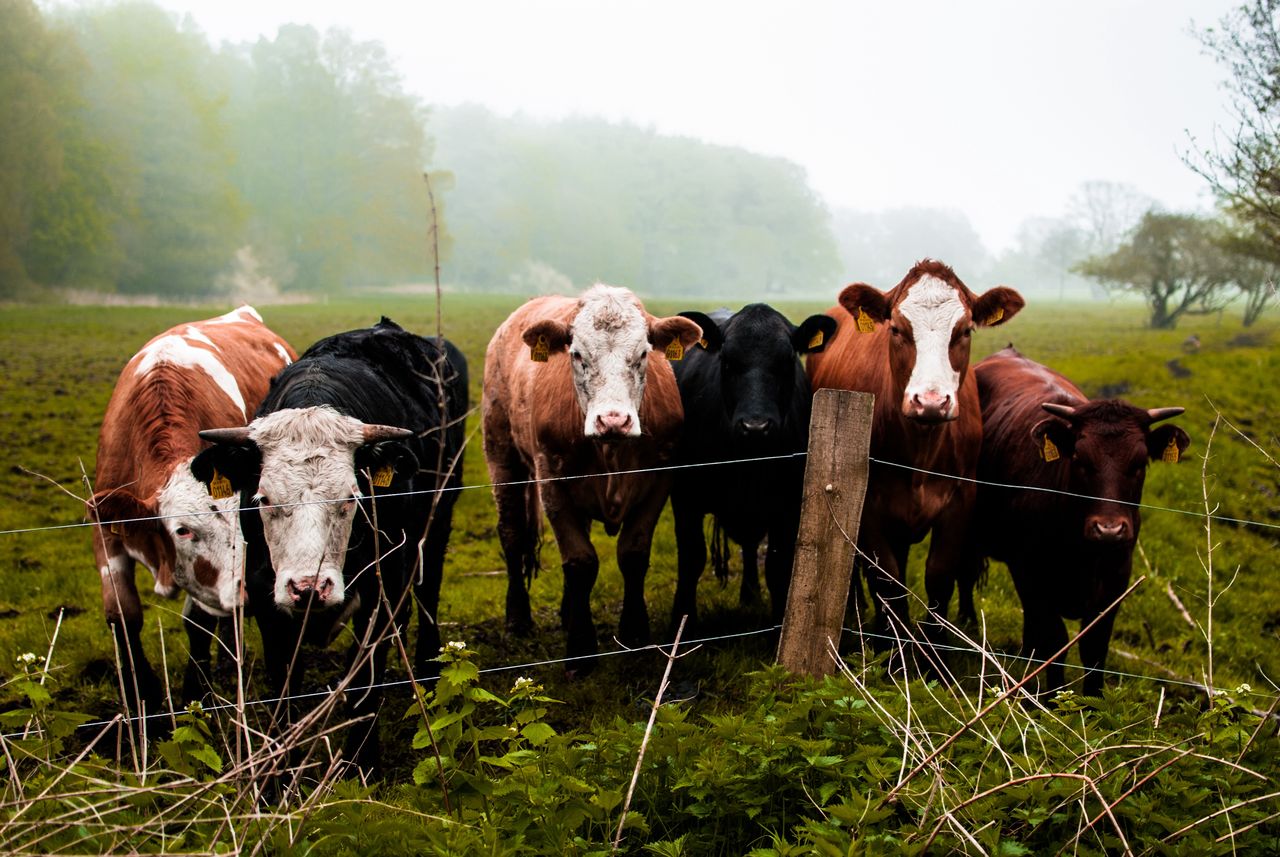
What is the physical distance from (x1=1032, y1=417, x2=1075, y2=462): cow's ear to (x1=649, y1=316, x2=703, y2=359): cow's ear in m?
2.02

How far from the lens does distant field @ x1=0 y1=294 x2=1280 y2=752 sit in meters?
5.59

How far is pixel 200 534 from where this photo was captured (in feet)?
15.6

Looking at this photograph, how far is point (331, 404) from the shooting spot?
4508 millimetres

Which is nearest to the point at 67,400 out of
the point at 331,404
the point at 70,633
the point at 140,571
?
the point at 140,571

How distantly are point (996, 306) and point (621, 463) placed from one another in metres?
2.45

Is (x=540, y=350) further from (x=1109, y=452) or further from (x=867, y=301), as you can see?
(x=1109, y=452)

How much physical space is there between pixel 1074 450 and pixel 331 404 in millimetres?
3947

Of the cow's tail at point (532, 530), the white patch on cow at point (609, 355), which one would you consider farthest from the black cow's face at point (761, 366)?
the cow's tail at point (532, 530)

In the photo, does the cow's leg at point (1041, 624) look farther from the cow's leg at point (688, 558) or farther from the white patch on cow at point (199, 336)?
the white patch on cow at point (199, 336)

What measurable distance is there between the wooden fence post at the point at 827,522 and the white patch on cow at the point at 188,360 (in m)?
3.70

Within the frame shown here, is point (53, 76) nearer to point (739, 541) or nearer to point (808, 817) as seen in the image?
point (739, 541)

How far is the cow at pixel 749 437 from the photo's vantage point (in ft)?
17.8

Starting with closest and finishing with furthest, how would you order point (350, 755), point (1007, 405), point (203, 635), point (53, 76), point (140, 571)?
point (350, 755) < point (203, 635) < point (1007, 405) < point (140, 571) < point (53, 76)

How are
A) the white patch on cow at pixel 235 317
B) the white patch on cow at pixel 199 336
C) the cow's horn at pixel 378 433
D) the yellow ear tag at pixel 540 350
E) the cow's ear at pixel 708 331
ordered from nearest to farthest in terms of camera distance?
the cow's horn at pixel 378 433 < the yellow ear tag at pixel 540 350 < the cow's ear at pixel 708 331 < the white patch on cow at pixel 199 336 < the white patch on cow at pixel 235 317
